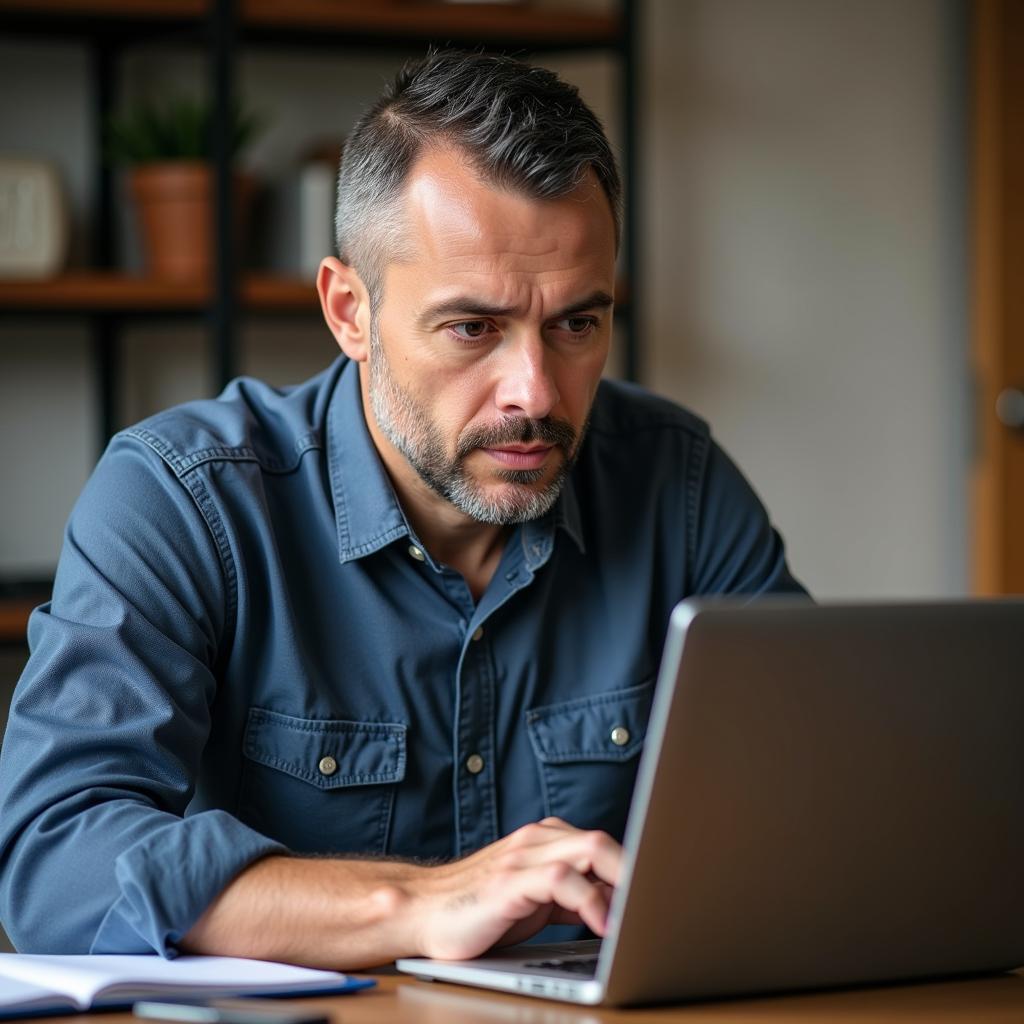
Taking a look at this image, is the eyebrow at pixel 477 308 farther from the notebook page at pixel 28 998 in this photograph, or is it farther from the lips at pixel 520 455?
the notebook page at pixel 28 998

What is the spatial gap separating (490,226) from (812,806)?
630mm

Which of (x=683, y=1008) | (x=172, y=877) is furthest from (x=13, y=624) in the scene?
(x=683, y=1008)

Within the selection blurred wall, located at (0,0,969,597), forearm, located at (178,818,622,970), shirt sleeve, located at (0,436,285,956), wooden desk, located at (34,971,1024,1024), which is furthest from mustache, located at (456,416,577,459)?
blurred wall, located at (0,0,969,597)

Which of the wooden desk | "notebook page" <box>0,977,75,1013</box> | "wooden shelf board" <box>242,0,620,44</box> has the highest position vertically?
A: "wooden shelf board" <box>242,0,620,44</box>

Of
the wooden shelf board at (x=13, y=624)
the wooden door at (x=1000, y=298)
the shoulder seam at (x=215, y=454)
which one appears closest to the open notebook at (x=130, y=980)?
the shoulder seam at (x=215, y=454)

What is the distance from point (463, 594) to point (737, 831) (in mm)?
626

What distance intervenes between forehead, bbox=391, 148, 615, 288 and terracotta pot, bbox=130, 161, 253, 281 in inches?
48.0

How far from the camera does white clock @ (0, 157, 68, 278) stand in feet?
8.16

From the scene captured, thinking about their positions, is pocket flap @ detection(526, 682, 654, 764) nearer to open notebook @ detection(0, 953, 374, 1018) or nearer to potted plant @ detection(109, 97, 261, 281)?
open notebook @ detection(0, 953, 374, 1018)

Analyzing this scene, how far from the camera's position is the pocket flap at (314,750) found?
134 centimetres

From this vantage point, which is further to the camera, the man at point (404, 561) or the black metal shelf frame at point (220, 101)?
the black metal shelf frame at point (220, 101)

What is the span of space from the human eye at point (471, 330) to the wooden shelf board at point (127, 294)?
4.14 ft

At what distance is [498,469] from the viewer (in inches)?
53.7

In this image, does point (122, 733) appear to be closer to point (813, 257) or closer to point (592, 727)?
point (592, 727)
